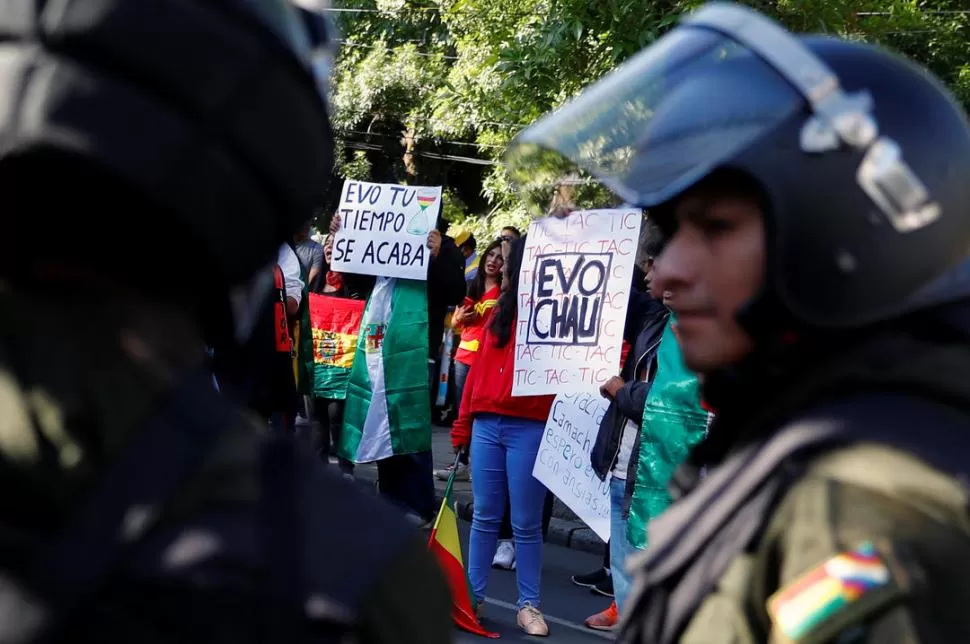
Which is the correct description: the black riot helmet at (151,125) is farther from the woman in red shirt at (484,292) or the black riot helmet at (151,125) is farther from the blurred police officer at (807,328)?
the woman in red shirt at (484,292)

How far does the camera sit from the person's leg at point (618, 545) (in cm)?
559

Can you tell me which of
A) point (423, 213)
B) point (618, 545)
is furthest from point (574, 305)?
point (423, 213)

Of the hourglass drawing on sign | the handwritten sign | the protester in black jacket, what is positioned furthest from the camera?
the hourglass drawing on sign

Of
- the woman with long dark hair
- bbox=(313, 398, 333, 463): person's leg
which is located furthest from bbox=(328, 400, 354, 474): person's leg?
the woman with long dark hair

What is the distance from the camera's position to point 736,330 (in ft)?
5.65

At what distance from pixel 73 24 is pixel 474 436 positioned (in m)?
5.44

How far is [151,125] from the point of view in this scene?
103 cm

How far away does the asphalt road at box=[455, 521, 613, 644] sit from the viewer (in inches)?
249

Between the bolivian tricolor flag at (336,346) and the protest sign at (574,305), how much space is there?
2.64 meters

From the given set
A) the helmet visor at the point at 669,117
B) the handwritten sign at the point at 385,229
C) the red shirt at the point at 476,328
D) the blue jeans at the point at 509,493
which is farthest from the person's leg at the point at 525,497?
the helmet visor at the point at 669,117

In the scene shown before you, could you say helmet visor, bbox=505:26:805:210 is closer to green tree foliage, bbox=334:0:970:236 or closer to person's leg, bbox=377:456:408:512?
green tree foliage, bbox=334:0:970:236

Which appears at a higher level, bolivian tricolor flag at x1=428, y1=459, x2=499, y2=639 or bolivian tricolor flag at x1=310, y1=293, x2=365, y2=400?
bolivian tricolor flag at x1=310, y1=293, x2=365, y2=400

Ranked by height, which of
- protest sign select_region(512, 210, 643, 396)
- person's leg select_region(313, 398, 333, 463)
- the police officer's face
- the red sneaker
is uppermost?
the police officer's face

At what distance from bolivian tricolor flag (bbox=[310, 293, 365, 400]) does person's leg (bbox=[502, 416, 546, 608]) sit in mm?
2856
